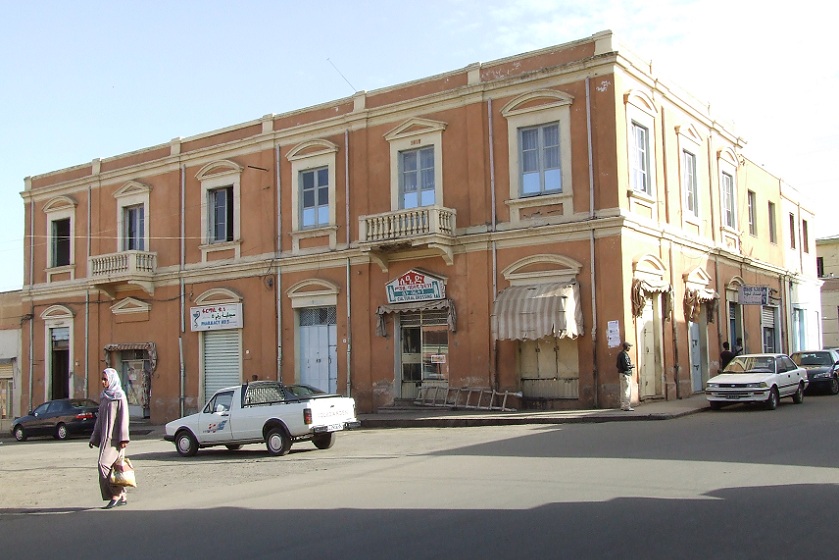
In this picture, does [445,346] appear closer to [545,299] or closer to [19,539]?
[545,299]

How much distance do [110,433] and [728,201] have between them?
25711mm

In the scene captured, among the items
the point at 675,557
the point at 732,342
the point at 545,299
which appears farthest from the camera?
the point at 732,342

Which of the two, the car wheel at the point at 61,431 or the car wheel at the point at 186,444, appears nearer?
the car wheel at the point at 186,444

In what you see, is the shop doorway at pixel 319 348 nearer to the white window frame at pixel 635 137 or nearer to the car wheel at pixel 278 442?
the car wheel at pixel 278 442

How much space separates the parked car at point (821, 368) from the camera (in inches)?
1082

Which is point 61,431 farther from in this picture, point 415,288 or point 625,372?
point 625,372

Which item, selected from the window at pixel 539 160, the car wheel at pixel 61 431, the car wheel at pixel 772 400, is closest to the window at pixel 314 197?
the window at pixel 539 160

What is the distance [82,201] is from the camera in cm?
3553

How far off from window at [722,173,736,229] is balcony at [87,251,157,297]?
20852mm

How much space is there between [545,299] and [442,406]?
4719 millimetres

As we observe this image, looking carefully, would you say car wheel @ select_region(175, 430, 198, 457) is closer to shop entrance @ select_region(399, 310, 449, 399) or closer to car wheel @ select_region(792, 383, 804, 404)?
shop entrance @ select_region(399, 310, 449, 399)

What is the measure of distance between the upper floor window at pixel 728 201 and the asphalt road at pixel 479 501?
14.3 m

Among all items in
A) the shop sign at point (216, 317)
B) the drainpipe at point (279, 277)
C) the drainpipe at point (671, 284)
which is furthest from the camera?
the shop sign at point (216, 317)

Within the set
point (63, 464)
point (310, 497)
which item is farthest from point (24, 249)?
point (310, 497)
